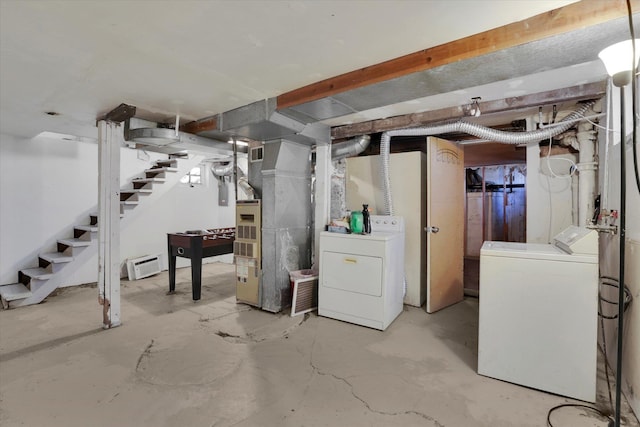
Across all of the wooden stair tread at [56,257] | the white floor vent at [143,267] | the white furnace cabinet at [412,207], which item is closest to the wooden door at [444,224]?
the white furnace cabinet at [412,207]

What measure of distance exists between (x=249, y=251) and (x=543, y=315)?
2803mm

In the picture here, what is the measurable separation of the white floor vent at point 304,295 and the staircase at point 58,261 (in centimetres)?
287

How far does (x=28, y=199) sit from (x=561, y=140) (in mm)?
6388

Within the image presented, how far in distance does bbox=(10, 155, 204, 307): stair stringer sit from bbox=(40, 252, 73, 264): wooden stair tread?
0.09 m

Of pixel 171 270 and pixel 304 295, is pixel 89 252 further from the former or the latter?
pixel 304 295

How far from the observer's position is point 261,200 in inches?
140

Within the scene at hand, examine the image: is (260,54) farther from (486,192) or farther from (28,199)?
(486,192)

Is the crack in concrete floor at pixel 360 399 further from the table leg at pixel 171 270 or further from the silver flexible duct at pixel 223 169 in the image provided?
the silver flexible duct at pixel 223 169

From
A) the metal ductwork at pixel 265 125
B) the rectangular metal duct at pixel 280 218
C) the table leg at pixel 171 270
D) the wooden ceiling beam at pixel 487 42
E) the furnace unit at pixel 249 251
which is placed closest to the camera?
the wooden ceiling beam at pixel 487 42

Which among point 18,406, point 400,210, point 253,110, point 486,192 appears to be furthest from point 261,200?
point 486,192

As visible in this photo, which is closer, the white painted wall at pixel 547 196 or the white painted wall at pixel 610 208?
the white painted wall at pixel 610 208

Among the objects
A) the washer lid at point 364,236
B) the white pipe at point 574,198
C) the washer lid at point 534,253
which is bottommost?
the washer lid at point 534,253

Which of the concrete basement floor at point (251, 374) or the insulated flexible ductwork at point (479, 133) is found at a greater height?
the insulated flexible ductwork at point (479, 133)

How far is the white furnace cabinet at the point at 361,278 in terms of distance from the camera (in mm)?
2928
